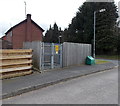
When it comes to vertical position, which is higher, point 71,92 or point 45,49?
point 45,49

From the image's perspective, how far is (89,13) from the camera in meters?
33.7

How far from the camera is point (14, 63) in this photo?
7.02m

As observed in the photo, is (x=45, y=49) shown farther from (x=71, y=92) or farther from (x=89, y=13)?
(x=89, y=13)

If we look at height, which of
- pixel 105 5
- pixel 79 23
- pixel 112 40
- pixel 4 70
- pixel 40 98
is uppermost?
pixel 105 5

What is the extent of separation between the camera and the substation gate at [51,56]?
9.14 metres

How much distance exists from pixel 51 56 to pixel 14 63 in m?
3.15

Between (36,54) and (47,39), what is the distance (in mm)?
55335

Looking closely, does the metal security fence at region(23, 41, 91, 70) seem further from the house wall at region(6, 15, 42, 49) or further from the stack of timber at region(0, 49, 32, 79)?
the house wall at region(6, 15, 42, 49)

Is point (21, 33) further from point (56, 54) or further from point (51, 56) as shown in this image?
point (51, 56)

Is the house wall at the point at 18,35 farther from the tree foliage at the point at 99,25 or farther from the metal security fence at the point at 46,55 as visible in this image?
the metal security fence at the point at 46,55

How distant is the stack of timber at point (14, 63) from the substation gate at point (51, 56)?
154 cm

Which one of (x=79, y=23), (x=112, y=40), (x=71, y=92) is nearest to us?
(x=71, y=92)

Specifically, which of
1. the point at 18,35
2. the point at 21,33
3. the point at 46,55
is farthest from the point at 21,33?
the point at 46,55

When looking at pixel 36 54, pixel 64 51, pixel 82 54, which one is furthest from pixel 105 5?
pixel 36 54
